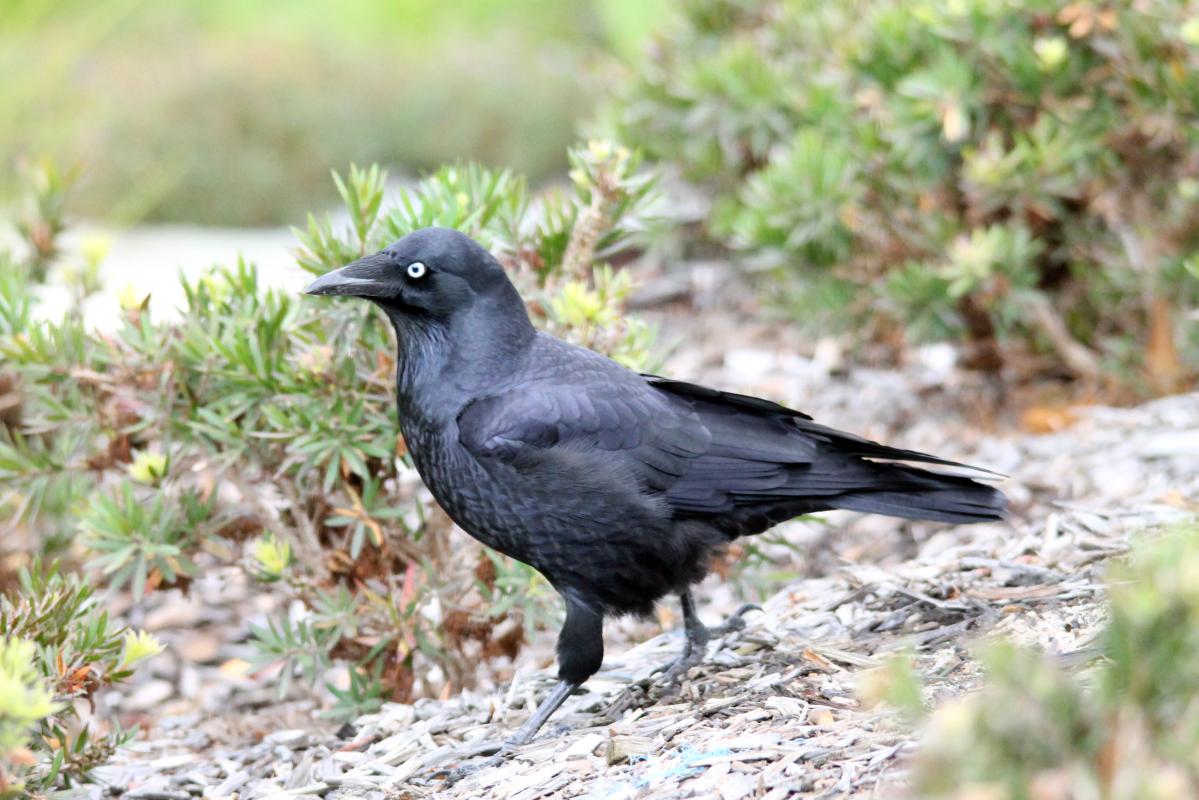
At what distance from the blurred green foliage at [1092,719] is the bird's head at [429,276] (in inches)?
77.7

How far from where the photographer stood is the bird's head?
3.14 metres

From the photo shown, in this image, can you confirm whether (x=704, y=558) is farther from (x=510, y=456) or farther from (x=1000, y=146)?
(x=1000, y=146)

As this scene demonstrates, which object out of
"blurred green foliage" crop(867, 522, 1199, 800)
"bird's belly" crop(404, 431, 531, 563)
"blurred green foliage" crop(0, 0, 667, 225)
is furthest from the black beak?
"blurred green foliage" crop(0, 0, 667, 225)

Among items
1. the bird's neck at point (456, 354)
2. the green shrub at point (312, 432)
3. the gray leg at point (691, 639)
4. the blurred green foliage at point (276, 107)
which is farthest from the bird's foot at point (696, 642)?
the blurred green foliage at point (276, 107)

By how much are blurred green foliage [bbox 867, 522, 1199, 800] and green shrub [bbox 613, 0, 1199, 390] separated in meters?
3.31

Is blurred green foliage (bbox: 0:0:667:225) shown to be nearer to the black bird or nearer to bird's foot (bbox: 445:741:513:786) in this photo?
the black bird

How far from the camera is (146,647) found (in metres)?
2.88

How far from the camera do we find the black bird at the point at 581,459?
310cm

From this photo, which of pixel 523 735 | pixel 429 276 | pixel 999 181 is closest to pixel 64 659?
pixel 523 735

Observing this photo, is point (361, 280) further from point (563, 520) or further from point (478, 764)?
point (478, 764)

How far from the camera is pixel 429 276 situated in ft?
10.5

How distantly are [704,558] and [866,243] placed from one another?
230cm

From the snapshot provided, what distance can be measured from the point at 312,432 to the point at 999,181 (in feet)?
8.73

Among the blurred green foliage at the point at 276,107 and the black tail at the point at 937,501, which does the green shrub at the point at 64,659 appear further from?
the blurred green foliage at the point at 276,107
